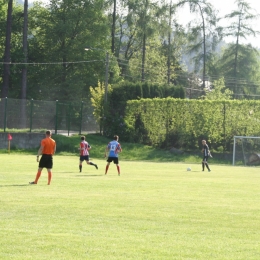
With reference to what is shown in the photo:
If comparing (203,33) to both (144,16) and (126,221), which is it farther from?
(126,221)

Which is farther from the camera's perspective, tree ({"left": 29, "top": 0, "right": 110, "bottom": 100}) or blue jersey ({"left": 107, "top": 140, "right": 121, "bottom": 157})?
tree ({"left": 29, "top": 0, "right": 110, "bottom": 100})

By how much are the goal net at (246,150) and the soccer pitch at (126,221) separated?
89.8ft

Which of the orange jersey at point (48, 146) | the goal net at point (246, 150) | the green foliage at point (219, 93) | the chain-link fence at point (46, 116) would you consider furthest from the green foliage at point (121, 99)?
the orange jersey at point (48, 146)

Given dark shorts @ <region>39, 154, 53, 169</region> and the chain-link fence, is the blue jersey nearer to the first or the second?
dark shorts @ <region>39, 154, 53, 169</region>

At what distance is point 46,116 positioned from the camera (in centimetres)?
5744

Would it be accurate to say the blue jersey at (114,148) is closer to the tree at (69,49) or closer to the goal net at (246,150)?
the goal net at (246,150)

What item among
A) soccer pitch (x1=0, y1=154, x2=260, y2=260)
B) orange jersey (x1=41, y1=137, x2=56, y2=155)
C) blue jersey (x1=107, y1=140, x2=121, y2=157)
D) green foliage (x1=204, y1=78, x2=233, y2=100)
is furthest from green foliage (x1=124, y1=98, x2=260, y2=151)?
orange jersey (x1=41, y1=137, x2=56, y2=155)

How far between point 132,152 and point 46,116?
7836mm

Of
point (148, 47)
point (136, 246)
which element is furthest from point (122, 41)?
point (136, 246)

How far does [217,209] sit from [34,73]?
58.5 meters

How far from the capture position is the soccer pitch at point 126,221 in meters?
11.0

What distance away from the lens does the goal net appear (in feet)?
170

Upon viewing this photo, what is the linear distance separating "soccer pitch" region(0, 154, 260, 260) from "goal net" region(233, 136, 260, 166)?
27384mm

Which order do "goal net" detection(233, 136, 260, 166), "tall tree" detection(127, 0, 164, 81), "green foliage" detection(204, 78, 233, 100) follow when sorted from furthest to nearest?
"green foliage" detection(204, 78, 233, 100) → "tall tree" detection(127, 0, 164, 81) → "goal net" detection(233, 136, 260, 166)
